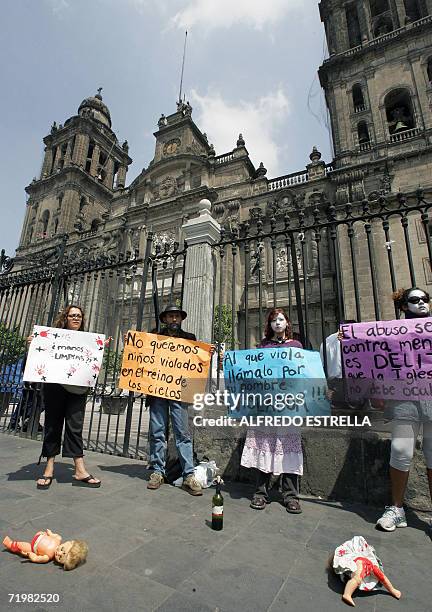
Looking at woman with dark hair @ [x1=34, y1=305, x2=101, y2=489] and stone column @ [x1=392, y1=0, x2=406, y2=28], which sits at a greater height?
stone column @ [x1=392, y1=0, x2=406, y2=28]

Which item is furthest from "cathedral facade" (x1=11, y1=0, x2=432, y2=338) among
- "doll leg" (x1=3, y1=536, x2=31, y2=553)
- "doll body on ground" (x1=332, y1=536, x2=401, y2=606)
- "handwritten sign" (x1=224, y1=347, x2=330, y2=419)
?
"doll body on ground" (x1=332, y1=536, x2=401, y2=606)

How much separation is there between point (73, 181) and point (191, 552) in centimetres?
3723

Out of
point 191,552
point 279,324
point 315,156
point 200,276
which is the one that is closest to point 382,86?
point 315,156

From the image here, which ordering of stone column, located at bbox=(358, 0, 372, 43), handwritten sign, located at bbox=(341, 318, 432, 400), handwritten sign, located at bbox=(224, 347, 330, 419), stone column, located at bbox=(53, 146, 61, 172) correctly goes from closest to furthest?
handwritten sign, located at bbox=(341, 318, 432, 400), handwritten sign, located at bbox=(224, 347, 330, 419), stone column, located at bbox=(358, 0, 372, 43), stone column, located at bbox=(53, 146, 61, 172)

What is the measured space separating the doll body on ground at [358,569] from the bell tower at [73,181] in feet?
105

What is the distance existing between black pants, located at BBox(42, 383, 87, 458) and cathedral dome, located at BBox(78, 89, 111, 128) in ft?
146

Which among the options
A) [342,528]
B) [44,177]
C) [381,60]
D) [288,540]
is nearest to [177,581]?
[288,540]

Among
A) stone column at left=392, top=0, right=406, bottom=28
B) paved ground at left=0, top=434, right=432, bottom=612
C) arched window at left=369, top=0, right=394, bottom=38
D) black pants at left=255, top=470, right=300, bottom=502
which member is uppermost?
arched window at left=369, top=0, right=394, bottom=38

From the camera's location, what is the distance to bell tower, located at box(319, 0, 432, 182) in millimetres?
18125

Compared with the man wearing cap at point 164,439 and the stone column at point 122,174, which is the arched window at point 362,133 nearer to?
the man wearing cap at point 164,439

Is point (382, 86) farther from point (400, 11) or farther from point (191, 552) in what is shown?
point (191, 552)

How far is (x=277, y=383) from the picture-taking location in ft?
11.2

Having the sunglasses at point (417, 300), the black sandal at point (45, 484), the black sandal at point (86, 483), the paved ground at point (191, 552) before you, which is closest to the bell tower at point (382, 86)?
the sunglasses at point (417, 300)

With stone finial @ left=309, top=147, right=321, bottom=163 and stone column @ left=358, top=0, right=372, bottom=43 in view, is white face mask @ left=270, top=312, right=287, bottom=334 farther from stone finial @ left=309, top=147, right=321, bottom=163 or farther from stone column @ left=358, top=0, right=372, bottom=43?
stone column @ left=358, top=0, right=372, bottom=43
